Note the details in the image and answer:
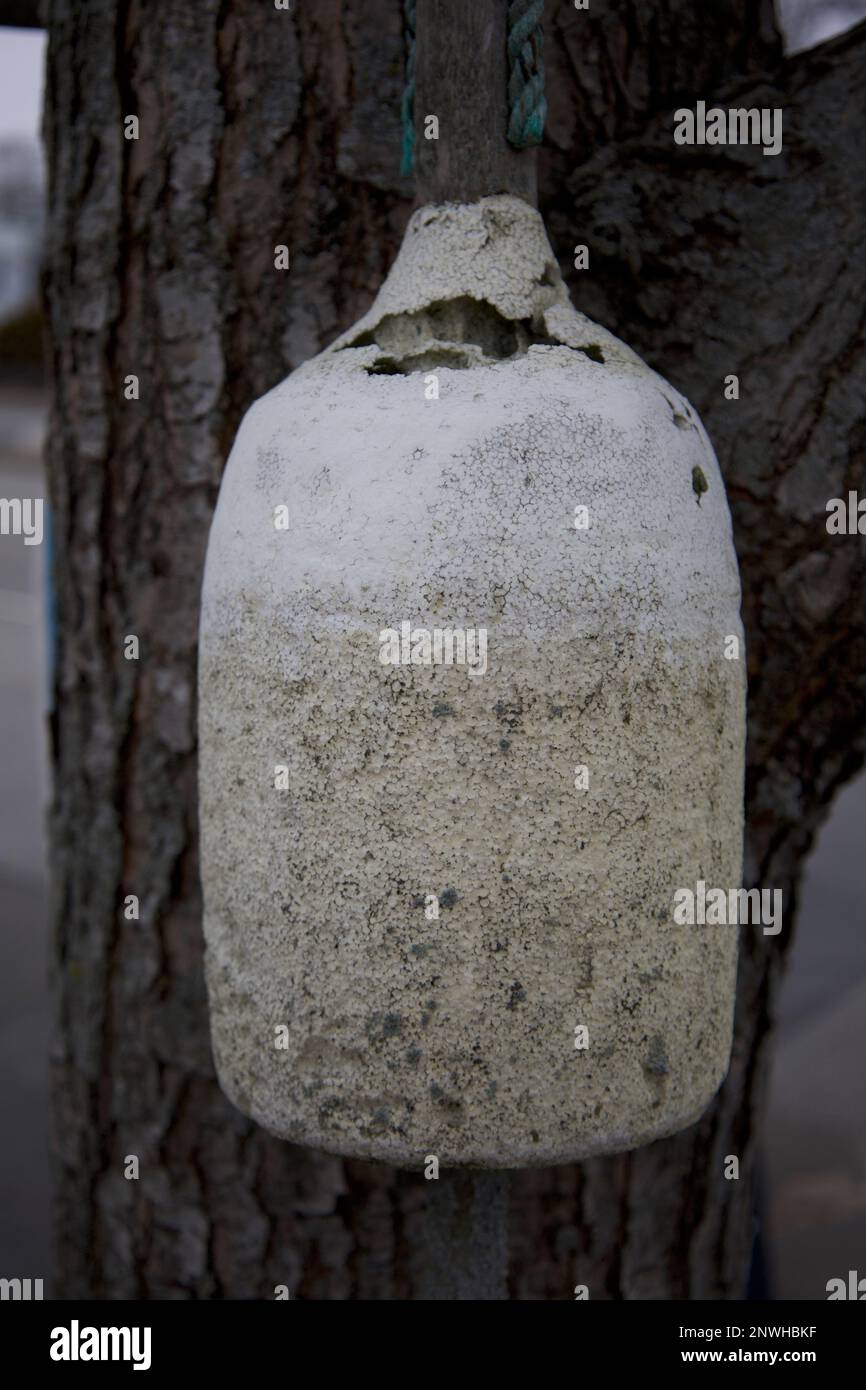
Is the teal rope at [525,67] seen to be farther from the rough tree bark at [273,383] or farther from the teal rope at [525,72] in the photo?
the rough tree bark at [273,383]

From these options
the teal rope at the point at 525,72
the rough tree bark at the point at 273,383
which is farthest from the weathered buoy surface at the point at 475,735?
the rough tree bark at the point at 273,383

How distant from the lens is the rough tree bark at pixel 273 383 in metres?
1.08

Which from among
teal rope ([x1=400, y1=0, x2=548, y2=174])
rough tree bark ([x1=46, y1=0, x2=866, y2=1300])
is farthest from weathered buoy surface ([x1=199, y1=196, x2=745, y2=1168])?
rough tree bark ([x1=46, y1=0, x2=866, y2=1300])

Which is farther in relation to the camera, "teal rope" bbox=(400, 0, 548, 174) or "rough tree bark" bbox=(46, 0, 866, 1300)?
"rough tree bark" bbox=(46, 0, 866, 1300)

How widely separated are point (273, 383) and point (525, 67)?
16.1 inches

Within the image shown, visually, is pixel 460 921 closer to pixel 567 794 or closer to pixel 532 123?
pixel 567 794

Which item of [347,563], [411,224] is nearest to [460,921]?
[347,563]

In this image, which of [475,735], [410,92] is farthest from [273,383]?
[475,735]

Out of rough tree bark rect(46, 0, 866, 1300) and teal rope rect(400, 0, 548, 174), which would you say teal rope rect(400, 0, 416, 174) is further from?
rough tree bark rect(46, 0, 866, 1300)

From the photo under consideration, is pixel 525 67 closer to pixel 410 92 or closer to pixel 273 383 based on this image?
pixel 410 92

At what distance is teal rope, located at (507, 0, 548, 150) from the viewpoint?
2.70 ft

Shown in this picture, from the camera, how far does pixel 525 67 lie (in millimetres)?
824

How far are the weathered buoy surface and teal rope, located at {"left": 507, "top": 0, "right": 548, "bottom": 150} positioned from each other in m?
0.06

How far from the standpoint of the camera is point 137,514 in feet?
4.01
